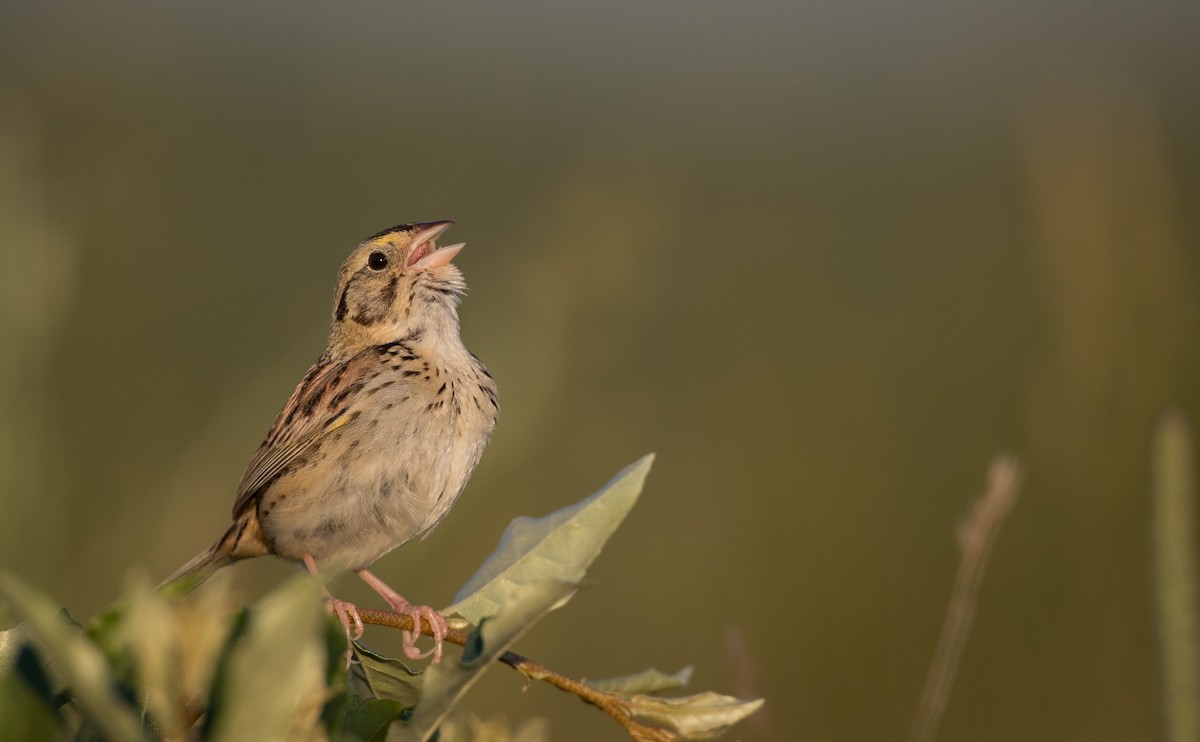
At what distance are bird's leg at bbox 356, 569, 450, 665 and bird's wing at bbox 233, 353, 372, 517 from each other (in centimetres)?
32

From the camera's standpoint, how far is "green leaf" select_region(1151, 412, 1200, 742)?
1.32 metres

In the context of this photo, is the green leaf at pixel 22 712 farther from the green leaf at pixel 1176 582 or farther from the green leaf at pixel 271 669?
the green leaf at pixel 1176 582

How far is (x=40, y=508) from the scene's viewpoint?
1.76 meters

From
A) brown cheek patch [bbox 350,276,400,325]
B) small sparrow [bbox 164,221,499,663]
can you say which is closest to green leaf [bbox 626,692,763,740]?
small sparrow [bbox 164,221,499,663]

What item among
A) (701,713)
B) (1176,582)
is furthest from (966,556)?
(701,713)

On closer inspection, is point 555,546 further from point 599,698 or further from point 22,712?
point 22,712

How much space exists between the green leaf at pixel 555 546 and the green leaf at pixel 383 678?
0.58ft

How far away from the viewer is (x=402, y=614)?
4.75 feet

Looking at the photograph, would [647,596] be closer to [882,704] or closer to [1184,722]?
[882,704]

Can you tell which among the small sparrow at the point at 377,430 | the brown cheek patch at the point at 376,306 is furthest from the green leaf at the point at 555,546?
the brown cheek patch at the point at 376,306

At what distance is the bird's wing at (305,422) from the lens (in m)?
2.89

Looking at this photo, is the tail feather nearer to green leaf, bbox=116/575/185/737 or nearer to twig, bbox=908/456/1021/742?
twig, bbox=908/456/1021/742

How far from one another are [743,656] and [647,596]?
3586 mm

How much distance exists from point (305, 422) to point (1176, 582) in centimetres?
203
